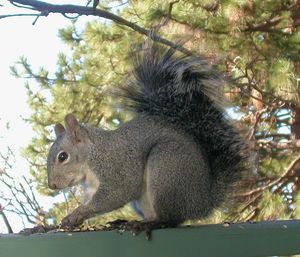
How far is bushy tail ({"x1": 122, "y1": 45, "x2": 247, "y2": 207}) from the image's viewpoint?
184cm

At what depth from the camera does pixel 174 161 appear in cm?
180

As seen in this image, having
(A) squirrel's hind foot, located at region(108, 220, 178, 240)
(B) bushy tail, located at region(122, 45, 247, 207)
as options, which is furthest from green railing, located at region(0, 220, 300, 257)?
(B) bushy tail, located at region(122, 45, 247, 207)

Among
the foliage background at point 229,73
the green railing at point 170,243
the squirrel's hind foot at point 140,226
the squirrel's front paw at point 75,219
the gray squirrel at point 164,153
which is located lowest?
the green railing at point 170,243

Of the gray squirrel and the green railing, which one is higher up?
the gray squirrel

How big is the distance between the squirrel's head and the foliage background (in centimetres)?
148

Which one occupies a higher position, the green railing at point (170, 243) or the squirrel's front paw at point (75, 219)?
the squirrel's front paw at point (75, 219)

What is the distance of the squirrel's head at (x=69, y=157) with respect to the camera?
190 centimetres

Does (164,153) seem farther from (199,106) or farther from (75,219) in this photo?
(75,219)

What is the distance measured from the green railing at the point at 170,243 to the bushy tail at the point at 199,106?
16.5 inches

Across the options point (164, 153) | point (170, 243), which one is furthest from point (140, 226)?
point (164, 153)

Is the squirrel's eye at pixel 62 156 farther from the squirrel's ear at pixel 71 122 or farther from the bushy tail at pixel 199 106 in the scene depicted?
the bushy tail at pixel 199 106

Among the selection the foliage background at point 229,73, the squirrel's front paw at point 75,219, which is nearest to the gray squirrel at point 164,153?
the squirrel's front paw at point 75,219

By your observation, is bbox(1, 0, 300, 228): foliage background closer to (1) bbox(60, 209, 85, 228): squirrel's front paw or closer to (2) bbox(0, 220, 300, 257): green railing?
(1) bbox(60, 209, 85, 228): squirrel's front paw

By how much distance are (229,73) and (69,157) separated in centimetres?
169
